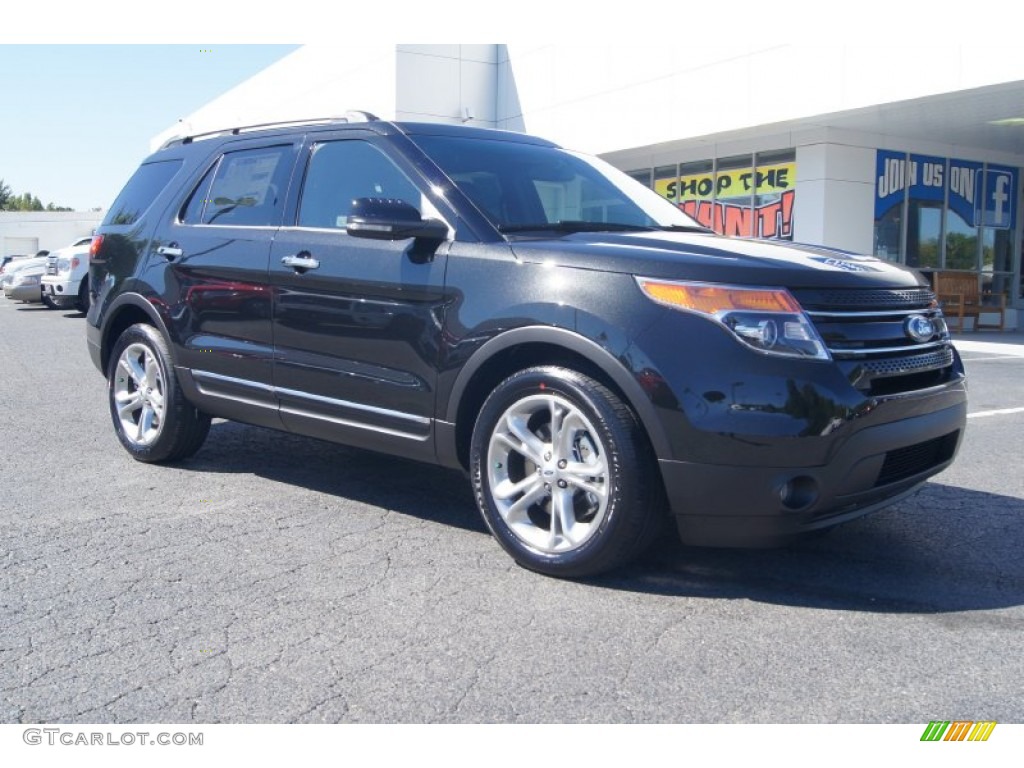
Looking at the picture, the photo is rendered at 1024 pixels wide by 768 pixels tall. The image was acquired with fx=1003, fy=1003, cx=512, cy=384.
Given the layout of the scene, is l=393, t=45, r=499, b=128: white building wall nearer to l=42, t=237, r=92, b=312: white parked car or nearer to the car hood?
l=42, t=237, r=92, b=312: white parked car

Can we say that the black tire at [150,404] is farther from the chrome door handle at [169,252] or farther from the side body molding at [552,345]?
the side body molding at [552,345]

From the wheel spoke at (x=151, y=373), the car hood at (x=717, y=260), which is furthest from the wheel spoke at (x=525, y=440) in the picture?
the wheel spoke at (x=151, y=373)

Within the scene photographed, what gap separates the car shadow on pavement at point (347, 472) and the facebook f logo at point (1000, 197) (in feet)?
61.2

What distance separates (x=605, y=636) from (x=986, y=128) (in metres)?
17.5

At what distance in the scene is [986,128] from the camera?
1780cm

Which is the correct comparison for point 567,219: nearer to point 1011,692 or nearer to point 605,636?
point 605,636

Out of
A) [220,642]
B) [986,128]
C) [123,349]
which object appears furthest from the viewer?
[986,128]

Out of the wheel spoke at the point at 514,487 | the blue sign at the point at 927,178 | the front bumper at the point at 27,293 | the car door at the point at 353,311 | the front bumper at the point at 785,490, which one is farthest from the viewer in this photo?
the front bumper at the point at 27,293

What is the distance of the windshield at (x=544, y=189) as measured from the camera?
14.6ft

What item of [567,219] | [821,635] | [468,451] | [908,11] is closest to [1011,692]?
[821,635]

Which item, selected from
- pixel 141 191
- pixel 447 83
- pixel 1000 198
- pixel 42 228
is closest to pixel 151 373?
pixel 141 191

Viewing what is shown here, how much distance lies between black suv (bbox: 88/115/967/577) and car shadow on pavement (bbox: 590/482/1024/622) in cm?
30
